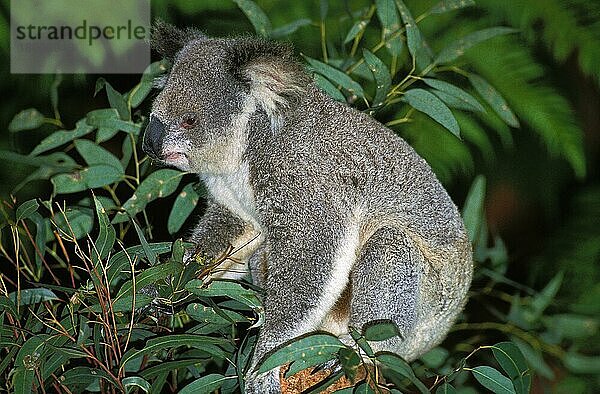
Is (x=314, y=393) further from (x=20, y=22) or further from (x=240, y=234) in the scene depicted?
(x=20, y=22)

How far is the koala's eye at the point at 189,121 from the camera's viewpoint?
2.01 metres

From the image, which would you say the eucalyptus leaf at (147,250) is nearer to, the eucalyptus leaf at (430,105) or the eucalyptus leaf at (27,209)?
the eucalyptus leaf at (27,209)

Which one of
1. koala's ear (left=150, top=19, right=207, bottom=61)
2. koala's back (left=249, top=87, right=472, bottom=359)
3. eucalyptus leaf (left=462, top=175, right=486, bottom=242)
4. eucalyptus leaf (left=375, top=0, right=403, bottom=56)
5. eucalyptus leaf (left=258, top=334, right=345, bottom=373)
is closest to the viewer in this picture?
eucalyptus leaf (left=258, top=334, right=345, bottom=373)

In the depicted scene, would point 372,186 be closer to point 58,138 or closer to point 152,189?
point 152,189

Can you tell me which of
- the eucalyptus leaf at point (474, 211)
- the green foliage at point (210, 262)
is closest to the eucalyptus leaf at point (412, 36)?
the green foliage at point (210, 262)

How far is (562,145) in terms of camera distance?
3508 mm

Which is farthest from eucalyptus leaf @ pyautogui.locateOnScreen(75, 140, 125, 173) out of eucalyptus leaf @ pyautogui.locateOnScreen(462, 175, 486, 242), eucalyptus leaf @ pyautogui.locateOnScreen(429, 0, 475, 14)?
eucalyptus leaf @ pyautogui.locateOnScreen(462, 175, 486, 242)

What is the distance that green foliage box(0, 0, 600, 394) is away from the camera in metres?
1.63

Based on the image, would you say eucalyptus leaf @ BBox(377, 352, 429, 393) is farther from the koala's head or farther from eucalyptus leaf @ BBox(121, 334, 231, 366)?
the koala's head

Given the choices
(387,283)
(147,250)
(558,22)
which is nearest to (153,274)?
(147,250)

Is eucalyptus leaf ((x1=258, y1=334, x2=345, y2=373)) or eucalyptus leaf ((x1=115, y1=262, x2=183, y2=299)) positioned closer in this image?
eucalyptus leaf ((x1=258, y1=334, x2=345, y2=373))

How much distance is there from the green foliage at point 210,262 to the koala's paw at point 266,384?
0.05 meters

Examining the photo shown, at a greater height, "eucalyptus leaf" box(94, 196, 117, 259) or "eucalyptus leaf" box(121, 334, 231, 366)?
"eucalyptus leaf" box(94, 196, 117, 259)

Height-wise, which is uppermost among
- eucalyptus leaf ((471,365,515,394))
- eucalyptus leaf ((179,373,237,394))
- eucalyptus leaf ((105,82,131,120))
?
eucalyptus leaf ((105,82,131,120))
